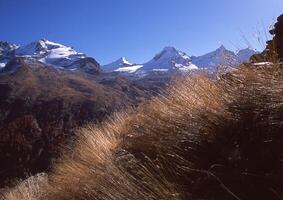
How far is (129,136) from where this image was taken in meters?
4.87

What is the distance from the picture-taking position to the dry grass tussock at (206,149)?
3049 mm

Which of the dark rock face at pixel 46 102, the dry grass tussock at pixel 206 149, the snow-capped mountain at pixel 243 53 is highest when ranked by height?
the dark rock face at pixel 46 102

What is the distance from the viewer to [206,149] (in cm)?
356

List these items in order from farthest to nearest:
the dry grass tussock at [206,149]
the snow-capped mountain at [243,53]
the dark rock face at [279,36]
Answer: the dark rock face at [279,36] < the snow-capped mountain at [243,53] < the dry grass tussock at [206,149]

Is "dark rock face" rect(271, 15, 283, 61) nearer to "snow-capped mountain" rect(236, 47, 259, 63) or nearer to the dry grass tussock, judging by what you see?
"snow-capped mountain" rect(236, 47, 259, 63)

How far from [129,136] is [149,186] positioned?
1686mm

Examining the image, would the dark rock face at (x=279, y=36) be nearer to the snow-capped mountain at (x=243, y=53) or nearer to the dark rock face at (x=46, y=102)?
the snow-capped mountain at (x=243, y=53)

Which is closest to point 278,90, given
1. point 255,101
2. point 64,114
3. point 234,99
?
point 255,101

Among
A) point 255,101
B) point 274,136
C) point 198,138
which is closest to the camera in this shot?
point 274,136

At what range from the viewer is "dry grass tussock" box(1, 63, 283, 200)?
10.0 ft

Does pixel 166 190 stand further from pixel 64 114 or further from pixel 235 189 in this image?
pixel 64 114

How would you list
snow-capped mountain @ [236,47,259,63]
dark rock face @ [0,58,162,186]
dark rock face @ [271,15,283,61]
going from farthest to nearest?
dark rock face @ [0,58,162,186]
dark rock face @ [271,15,283,61]
snow-capped mountain @ [236,47,259,63]

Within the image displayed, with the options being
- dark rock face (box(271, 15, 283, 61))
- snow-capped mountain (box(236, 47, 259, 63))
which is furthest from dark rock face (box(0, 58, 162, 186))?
snow-capped mountain (box(236, 47, 259, 63))

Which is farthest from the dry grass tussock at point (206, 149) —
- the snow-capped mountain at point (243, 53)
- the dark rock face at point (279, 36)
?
the dark rock face at point (279, 36)
